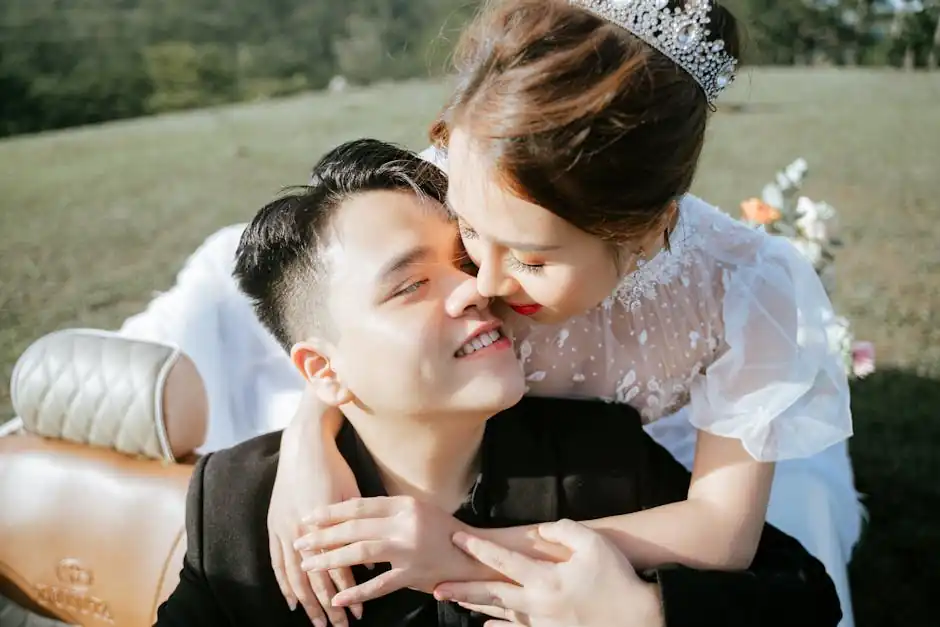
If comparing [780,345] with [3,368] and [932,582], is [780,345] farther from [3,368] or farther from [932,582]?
[3,368]

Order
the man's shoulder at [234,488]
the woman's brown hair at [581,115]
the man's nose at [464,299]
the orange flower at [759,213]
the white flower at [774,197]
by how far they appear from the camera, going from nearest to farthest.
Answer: the woman's brown hair at [581,115] → the man's nose at [464,299] → the man's shoulder at [234,488] → the orange flower at [759,213] → the white flower at [774,197]

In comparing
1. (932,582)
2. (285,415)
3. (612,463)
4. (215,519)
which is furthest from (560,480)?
(932,582)

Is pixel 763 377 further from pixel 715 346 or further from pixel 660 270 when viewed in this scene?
pixel 660 270

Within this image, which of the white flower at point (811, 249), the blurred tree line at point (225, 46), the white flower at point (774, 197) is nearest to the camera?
the white flower at point (811, 249)

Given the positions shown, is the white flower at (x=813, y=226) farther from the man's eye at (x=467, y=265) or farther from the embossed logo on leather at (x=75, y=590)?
the embossed logo on leather at (x=75, y=590)

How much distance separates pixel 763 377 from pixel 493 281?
0.77 m

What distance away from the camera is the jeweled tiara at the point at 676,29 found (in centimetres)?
→ 134

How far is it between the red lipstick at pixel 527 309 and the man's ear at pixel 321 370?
1.27 feet

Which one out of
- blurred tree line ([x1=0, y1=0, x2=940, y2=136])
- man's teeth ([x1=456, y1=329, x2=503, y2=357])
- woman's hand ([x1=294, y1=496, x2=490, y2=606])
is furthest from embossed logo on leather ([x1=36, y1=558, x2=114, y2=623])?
blurred tree line ([x1=0, y1=0, x2=940, y2=136])

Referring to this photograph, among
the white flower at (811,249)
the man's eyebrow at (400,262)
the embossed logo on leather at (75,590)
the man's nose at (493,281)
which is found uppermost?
the man's nose at (493,281)

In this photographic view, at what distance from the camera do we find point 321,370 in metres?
1.72

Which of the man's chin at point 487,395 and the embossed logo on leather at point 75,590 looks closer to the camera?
the man's chin at point 487,395

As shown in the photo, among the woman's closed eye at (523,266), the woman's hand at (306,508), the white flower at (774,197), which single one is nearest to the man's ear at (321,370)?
the woman's hand at (306,508)

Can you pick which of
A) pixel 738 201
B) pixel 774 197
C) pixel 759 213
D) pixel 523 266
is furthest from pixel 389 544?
pixel 738 201
